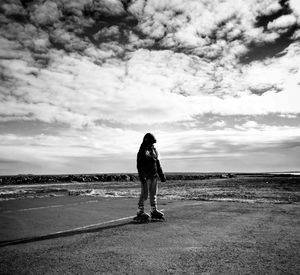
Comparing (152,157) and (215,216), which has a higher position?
(152,157)

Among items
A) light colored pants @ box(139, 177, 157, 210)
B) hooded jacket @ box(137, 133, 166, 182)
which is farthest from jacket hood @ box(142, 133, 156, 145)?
light colored pants @ box(139, 177, 157, 210)

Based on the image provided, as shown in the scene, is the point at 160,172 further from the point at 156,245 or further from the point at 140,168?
the point at 156,245

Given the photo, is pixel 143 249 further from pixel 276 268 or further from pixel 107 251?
pixel 276 268

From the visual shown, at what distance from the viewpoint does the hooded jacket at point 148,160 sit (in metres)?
7.31

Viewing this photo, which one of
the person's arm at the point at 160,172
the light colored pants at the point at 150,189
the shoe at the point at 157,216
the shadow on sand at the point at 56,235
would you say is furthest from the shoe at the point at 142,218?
the person's arm at the point at 160,172

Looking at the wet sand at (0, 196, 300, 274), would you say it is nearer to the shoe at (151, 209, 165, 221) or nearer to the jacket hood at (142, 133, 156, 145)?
the shoe at (151, 209, 165, 221)

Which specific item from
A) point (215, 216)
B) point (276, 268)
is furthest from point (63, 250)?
point (215, 216)

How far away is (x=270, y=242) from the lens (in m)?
4.79

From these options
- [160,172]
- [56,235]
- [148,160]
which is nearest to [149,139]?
[148,160]

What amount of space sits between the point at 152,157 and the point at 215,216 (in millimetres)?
2100

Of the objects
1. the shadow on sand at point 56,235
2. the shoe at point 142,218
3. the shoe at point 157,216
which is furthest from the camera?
the shoe at point 157,216

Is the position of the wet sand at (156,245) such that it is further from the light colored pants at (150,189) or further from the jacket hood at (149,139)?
the jacket hood at (149,139)

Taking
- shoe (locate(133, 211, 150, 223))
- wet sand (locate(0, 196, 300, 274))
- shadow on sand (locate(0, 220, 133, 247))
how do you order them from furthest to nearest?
shoe (locate(133, 211, 150, 223)), shadow on sand (locate(0, 220, 133, 247)), wet sand (locate(0, 196, 300, 274))

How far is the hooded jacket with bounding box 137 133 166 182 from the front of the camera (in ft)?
24.0
